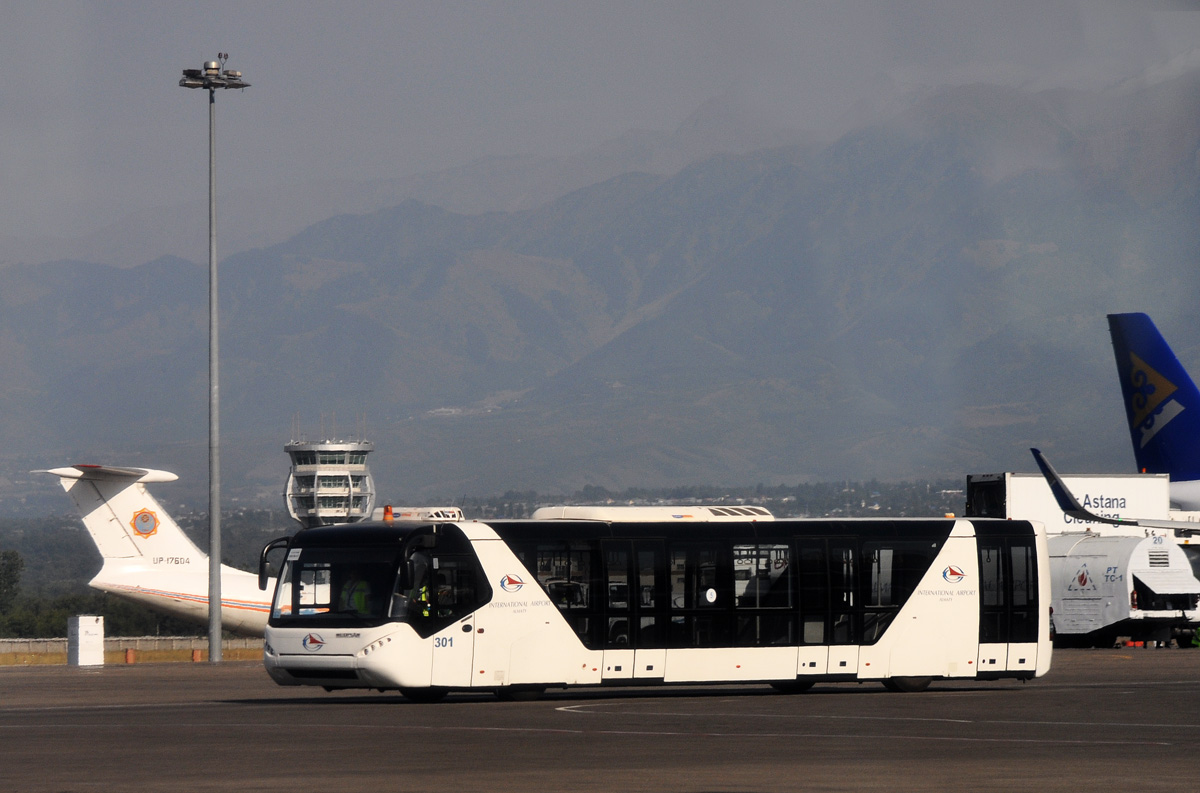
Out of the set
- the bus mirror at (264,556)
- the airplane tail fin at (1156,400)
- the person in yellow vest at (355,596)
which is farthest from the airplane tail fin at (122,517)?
the person in yellow vest at (355,596)

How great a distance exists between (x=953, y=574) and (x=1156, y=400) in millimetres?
25745

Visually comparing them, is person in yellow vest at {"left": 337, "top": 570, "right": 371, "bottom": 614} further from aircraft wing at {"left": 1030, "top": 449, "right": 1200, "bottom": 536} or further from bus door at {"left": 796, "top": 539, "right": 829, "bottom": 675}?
aircraft wing at {"left": 1030, "top": 449, "right": 1200, "bottom": 536}

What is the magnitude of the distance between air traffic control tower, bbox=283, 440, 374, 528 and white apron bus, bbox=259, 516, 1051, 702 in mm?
81328

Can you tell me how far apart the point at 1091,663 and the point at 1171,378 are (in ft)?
46.7

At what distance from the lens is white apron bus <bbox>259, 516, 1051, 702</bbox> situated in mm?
27703

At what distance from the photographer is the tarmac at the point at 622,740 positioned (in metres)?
15.9

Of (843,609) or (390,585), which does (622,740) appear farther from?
(843,609)

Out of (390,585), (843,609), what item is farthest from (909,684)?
(390,585)

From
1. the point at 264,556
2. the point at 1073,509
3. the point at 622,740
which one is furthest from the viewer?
the point at 1073,509

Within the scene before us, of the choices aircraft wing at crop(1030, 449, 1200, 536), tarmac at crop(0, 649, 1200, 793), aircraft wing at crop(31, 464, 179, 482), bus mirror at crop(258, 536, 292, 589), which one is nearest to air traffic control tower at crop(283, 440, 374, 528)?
aircraft wing at crop(31, 464, 179, 482)

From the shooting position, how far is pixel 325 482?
11106cm

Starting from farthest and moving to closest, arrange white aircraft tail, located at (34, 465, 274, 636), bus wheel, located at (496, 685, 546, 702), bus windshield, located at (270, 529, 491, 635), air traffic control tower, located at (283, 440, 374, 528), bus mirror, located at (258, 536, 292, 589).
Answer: air traffic control tower, located at (283, 440, 374, 528), white aircraft tail, located at (34, 465, 274, 636), bus mirror, located at (258, 536, 292, 589), bus wheel, located at (496, 685, 546, 702), bus windshield, located at (270, 529, 491, 635)

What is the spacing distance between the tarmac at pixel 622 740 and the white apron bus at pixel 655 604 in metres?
0.59

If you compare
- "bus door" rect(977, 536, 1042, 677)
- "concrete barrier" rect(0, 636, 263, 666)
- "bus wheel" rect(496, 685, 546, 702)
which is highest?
"bus door" rect(977, 536, 1042, 677)
